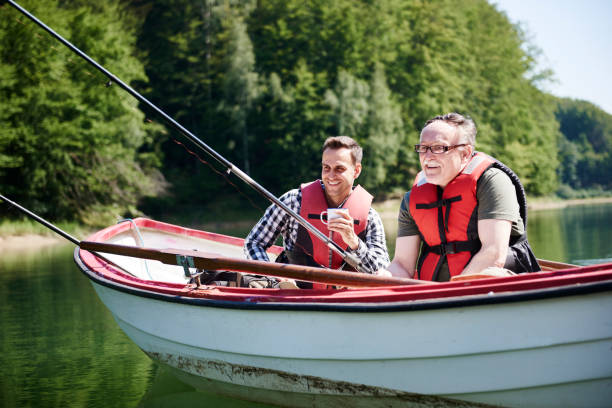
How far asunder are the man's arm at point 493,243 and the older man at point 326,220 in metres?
0.78

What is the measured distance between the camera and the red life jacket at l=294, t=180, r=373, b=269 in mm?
3342

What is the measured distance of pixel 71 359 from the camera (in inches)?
162

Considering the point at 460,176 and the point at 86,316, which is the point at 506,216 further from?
the point at 86,316

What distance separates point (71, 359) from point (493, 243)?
3192 mm

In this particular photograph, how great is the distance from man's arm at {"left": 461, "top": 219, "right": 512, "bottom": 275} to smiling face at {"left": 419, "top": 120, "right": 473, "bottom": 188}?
0.30 metres

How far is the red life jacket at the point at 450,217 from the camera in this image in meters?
2.61

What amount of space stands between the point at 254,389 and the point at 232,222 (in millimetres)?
18496

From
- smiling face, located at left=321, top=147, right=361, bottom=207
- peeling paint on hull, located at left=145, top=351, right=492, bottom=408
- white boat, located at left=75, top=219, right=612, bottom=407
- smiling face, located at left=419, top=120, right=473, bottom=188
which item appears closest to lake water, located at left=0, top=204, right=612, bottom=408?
peeling paint on hull, located at left=145, top=351, right=492, bottom=408

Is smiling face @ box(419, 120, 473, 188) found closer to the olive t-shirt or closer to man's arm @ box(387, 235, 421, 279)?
the olive t-shirt

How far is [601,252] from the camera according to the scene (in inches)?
338

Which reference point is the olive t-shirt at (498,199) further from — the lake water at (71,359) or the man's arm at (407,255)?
the lake water at (71,359)

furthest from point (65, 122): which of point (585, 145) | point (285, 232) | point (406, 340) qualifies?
point (585, 145)

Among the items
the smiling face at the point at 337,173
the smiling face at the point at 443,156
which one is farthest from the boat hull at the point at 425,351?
the smiling face at the point at 337,173

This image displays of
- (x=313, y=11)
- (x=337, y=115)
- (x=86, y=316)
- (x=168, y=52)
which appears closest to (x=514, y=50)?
(x=313, y=11)
